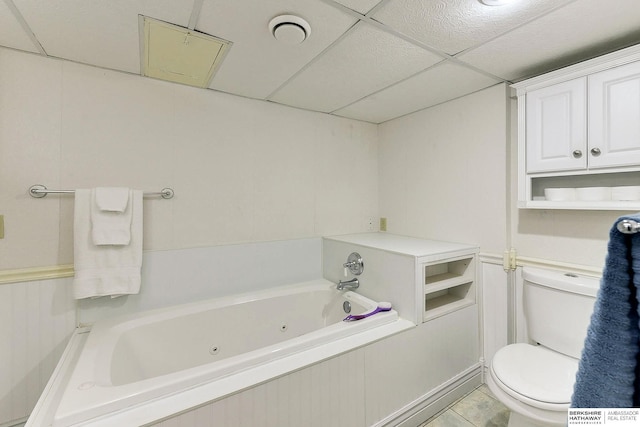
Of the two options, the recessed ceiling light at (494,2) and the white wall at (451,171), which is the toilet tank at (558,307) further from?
the recessed ceiling light at (494,2)

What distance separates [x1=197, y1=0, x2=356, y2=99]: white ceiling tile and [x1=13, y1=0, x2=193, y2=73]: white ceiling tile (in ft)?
0.48

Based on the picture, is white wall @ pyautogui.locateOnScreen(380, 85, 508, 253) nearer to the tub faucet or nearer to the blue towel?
the tub faucet

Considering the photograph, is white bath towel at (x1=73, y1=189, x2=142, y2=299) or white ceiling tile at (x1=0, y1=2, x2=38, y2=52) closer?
white ceiling tile at (x1=0, y1=2, x2=38, y2=52)

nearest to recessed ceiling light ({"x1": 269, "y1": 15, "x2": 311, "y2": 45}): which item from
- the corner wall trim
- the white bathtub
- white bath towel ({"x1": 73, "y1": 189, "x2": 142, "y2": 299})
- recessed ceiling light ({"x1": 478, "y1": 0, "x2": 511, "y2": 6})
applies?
recessed ceiling light ({"x1": 478, "y1": 0, "x2": 511, "y2": 6})

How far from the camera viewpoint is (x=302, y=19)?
1.23 m

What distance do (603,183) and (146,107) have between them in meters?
2.77

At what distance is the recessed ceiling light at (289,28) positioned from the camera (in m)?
1.22

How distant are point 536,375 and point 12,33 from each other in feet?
9.95

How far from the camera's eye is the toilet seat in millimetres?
1197

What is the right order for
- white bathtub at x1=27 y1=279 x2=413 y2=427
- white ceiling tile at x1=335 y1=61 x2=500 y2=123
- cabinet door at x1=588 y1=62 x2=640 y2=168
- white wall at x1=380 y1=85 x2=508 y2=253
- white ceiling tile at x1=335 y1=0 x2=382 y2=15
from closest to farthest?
white bathtub at x1=27 y1=279 x2=413 y2=427 < white ceiling tile at x1=335 y1=0 x2=382 y2=15 < cabinet door at x1=588 y1=62 x2=640 y2=168 < white ceiling tile at x1=335 y1=61 x2=500 y2=123 < white wall at x1=380 y1=85 x2=508 y2=253

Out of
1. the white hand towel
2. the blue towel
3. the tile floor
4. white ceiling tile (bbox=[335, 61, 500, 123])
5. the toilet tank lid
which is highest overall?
white ceiling tile (bbox=[335, 61, 500, 123])

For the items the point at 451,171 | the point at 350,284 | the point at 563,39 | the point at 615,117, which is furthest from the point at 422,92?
the point at 350,284

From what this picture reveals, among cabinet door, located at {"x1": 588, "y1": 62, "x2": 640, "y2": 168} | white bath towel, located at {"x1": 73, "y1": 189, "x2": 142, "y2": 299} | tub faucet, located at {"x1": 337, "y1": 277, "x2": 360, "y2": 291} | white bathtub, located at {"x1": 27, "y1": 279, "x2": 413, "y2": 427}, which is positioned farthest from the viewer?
tub faucet, located at {"x1": 337, "y1": 277, "x2": 360, "y2": 291}

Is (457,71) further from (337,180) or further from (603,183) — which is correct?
(337,180)
